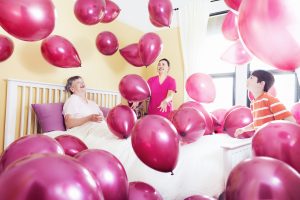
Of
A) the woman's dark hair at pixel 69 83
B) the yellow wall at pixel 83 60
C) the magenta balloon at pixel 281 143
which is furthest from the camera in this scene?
the woman's dark hair at pixel 69 83

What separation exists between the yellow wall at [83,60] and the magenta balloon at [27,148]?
→ 162cm

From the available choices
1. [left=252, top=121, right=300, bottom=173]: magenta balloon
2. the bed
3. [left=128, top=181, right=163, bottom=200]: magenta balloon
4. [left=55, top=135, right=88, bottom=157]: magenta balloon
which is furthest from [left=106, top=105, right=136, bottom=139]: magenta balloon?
[left=252, top=121, right=300, bottom=173]: magenta balloon

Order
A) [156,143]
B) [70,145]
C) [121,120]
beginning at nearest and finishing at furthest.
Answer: [156,143], [70,145], [121,120]

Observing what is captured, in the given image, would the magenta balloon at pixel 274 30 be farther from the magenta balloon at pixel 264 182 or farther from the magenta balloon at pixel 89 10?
the magenta balloon at pixel 89 10

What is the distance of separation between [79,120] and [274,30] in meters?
1.83

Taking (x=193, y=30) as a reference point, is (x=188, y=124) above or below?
below

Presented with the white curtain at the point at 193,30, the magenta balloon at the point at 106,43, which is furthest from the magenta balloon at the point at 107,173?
the white curtain at the point at 193,30

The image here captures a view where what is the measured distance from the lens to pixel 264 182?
0.50 metres

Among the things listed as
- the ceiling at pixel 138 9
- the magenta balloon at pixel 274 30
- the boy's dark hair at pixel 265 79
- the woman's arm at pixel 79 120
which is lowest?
the woman's arm at pixel 79 120

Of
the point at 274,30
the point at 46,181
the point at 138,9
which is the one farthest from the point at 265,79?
the point at 138,9

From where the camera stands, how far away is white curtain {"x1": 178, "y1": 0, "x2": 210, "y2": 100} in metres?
3.51

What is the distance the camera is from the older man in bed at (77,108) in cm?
212

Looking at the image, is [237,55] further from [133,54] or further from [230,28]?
[133,54]

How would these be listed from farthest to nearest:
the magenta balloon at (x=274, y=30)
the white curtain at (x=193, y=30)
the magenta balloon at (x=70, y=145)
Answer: the white curtain at (x=193, y=30) → the magenta balloon at (x=70, y=145) → the magenta balloon at (x=274, y=30)
